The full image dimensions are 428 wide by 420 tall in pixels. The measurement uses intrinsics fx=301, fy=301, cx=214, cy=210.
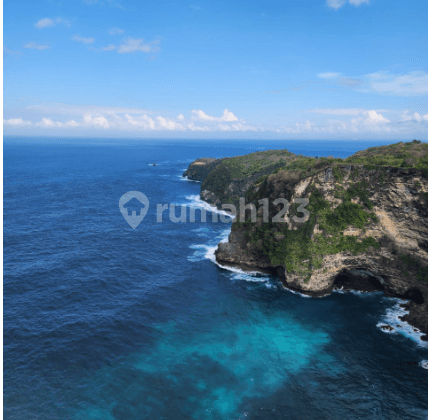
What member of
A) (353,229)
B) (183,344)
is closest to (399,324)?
(353,229)

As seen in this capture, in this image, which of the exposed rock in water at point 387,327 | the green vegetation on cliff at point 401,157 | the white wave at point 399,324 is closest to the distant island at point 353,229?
the green vegetation on cliff at point 401,157

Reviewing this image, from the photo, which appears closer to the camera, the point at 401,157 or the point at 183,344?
the point at 183,344

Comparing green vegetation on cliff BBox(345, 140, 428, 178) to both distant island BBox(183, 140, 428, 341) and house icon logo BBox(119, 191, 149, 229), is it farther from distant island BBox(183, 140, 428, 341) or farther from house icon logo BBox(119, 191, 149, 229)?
house icon logo BBox(119, 191, 149, 229)

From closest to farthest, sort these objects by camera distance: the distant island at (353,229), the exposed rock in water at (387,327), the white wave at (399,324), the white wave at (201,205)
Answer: the white wave at (399,324) → the exposed rock in water at (387,327) → the distant island at (353,229) → the white wave at (201,205)

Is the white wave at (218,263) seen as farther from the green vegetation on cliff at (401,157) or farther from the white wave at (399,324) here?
the green vegetation on cliff at (401,157)

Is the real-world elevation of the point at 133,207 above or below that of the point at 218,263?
above

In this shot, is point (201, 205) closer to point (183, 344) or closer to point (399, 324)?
point (183, 344)
